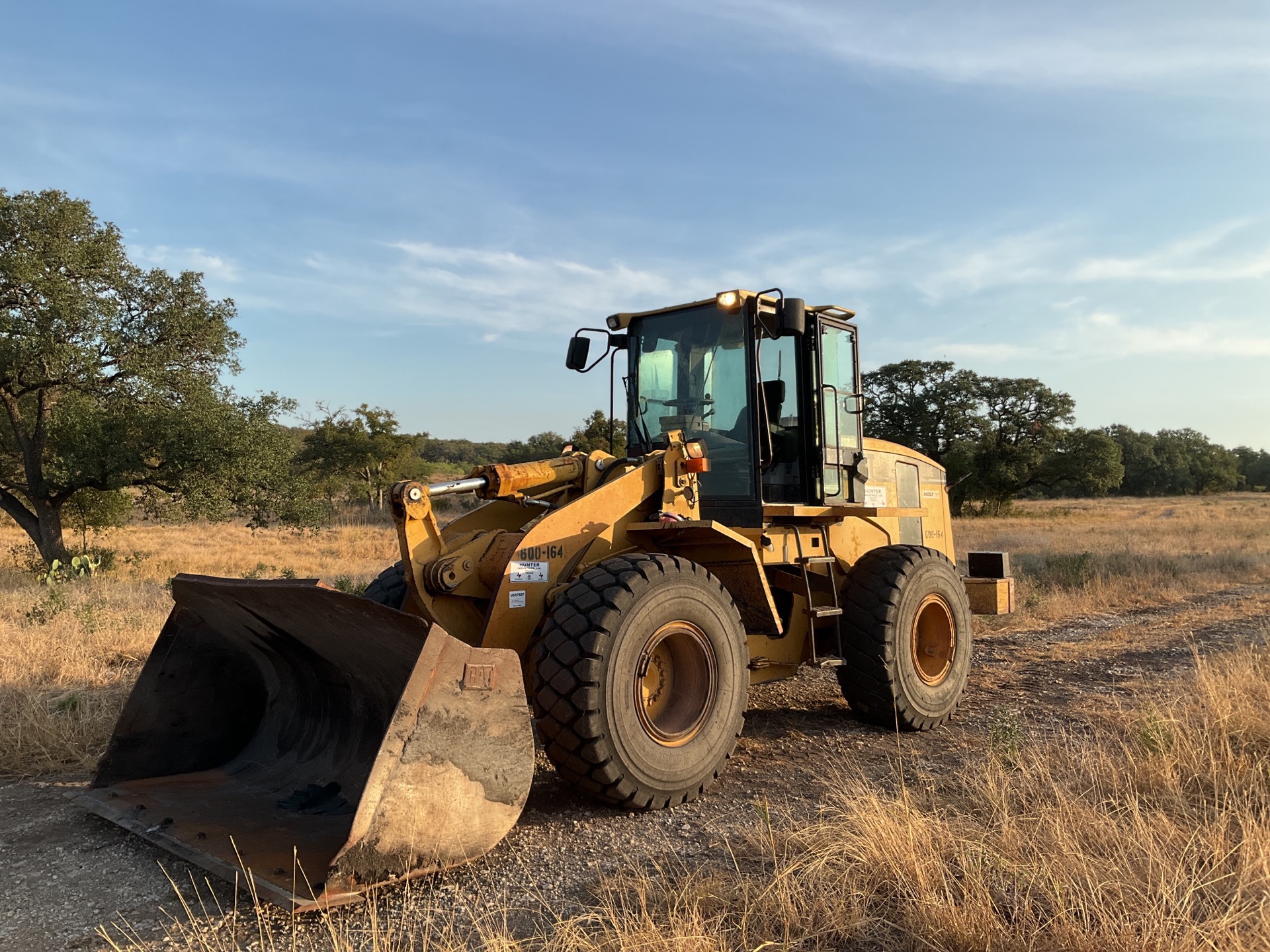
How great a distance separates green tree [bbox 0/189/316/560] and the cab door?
13132 mm

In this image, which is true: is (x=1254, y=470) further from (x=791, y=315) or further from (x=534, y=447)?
(x=791, y=315)

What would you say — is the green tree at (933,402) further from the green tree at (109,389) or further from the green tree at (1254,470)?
the green tree at (1254,470)

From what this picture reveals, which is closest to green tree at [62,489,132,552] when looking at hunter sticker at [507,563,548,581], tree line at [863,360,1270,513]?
hunter sticker at [507,563,548,581]

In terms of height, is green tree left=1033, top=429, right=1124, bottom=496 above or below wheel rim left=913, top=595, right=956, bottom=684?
above

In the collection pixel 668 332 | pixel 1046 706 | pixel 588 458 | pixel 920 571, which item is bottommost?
pixel 1046 706

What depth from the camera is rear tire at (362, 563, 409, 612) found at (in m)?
5.71

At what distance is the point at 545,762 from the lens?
5.47m

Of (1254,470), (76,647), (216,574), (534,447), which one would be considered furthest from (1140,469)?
(76,647)

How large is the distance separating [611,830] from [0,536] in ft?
99.6

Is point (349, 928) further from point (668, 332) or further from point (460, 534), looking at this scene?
point (668, 332)

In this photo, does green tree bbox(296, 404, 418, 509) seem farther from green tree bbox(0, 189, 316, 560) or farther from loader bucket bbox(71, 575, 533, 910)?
loader bucket bbox(71, 575, 533, 910)

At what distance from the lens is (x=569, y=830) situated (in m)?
4.32

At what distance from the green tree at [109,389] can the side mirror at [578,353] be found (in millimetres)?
12018

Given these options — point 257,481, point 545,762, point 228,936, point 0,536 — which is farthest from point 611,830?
point 0,536
